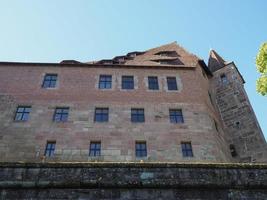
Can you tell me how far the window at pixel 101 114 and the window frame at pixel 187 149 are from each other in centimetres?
550

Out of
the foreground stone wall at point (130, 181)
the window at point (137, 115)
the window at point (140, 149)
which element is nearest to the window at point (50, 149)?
the window at point (140, 149)

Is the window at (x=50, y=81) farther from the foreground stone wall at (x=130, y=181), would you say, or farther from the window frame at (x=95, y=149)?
the foreground stone wall at (x=130, y=181)

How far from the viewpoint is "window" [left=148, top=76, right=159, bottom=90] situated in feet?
70.5

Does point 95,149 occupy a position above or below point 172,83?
below

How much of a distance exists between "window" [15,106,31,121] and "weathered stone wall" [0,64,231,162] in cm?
33

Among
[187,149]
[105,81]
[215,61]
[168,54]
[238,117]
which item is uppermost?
[215,61]

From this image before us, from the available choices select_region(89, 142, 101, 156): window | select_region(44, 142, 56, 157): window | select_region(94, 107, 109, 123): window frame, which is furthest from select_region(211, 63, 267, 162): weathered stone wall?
select_region(44, 142, 56, 157): window

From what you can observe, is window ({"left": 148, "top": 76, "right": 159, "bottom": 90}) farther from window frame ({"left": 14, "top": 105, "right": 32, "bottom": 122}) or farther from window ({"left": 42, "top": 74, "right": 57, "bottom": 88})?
window frame ({"left": 14, "top": 105, "right": 32, "bottom": 122})

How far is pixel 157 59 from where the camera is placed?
25859 millimetres

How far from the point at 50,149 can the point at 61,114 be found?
2.76 m

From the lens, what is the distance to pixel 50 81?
2145cm

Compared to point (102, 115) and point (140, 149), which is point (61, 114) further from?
point (140, 149)

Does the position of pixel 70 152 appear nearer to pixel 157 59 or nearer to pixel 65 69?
pixel 65 69

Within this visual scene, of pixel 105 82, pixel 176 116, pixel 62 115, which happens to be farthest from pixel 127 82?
pixel 62 115
